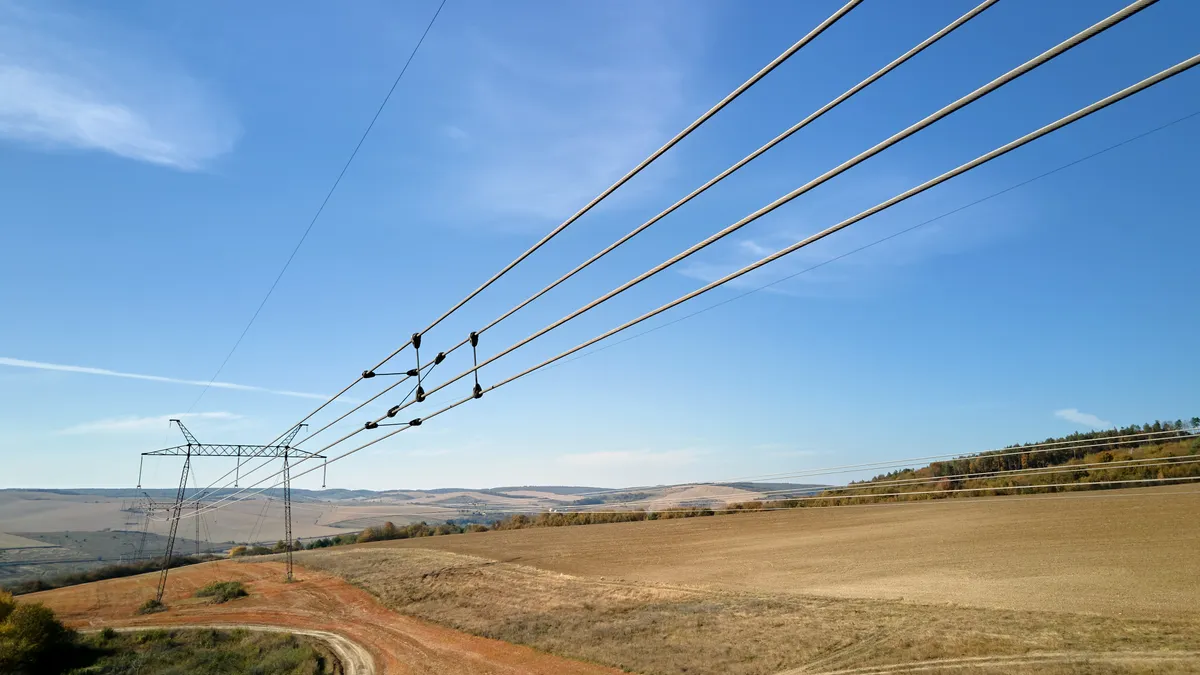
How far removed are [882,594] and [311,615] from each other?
1245 inches

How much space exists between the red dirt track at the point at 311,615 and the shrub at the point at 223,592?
2.97ft

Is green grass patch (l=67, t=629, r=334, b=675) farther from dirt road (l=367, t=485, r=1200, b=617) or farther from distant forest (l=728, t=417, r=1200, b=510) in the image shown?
distant forest (l=728, t=417, r=1200, b=510)

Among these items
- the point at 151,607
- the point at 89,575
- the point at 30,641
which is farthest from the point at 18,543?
the point at 30,641

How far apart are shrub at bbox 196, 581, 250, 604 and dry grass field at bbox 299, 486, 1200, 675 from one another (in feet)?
26.7

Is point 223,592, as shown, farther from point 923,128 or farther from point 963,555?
point 923,128

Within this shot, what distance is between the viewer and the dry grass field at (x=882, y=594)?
56.4 feet

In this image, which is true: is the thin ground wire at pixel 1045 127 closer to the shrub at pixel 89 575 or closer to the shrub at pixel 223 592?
the shrub at pixel 223 592

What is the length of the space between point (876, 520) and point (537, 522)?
192 ft

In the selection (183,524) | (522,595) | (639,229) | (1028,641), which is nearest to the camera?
(639,229)

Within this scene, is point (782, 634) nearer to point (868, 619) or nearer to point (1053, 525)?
point (868, 619)

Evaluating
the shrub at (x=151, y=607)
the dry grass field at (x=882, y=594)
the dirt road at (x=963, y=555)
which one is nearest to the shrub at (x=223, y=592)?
the shrub at (x=151, y=607)

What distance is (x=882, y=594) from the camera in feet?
81.1

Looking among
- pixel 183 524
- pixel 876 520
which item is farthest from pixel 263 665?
pixel 183 524

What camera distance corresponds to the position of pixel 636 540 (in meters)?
56.7
